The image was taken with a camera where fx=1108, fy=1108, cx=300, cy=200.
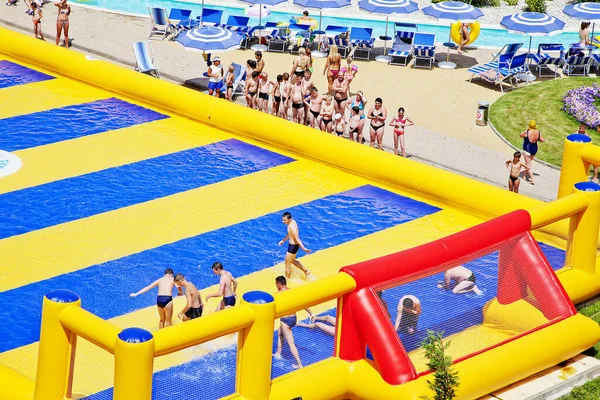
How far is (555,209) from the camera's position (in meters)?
14.8

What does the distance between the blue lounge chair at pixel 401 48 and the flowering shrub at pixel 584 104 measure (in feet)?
13.8

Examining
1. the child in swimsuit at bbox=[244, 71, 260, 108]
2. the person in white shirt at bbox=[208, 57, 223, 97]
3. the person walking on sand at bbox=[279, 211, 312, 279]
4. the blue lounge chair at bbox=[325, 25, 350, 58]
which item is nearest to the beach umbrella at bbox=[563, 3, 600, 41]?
the blue lounge chair at bbox=[325, 25, 350, 58]

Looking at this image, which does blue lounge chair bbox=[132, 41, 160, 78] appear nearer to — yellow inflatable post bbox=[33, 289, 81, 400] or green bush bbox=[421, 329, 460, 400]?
yellow inflatable post bbox=[33, 289, 81, 400]

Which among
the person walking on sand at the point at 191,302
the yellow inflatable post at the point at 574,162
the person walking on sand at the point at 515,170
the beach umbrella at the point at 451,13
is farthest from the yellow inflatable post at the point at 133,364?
the beach umbrella at the point at 451,13

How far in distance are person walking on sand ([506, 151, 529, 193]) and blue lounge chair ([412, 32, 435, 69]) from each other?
782 cm

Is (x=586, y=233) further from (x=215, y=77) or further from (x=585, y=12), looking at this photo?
(x=585, y=12)

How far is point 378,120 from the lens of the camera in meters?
20.5

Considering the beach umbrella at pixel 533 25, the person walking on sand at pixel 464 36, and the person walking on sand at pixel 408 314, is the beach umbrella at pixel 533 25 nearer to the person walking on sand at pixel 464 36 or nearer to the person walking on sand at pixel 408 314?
the person walking on sand at pixel 464 36

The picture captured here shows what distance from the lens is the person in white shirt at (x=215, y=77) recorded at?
75.6ft

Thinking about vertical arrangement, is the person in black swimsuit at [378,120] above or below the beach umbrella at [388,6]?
below

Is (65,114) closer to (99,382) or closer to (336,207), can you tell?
(336,207)

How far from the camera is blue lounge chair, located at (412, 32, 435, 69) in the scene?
2627cm

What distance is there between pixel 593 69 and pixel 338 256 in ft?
39.6

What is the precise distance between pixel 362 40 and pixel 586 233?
12.4m
